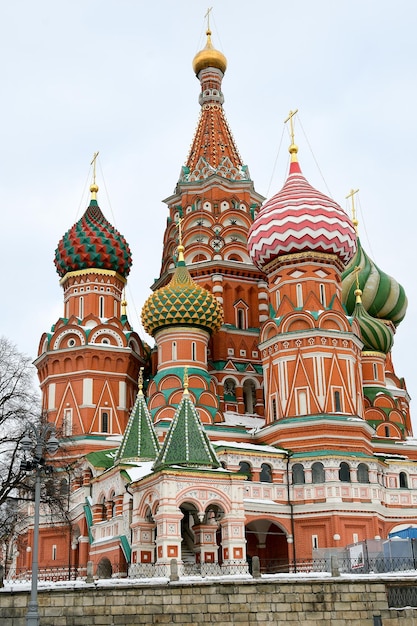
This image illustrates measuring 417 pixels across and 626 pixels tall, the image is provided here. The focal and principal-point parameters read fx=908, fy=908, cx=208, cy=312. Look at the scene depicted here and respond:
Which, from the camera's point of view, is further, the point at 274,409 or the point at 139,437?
the point at 274,409

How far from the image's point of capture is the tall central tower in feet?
128

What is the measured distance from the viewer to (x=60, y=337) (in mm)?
37125

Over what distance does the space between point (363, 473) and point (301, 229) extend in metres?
9.61

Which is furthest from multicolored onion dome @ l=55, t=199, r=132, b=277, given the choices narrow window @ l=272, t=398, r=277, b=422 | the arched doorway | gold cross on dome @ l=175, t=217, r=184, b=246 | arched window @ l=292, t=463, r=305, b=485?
the arched doorway

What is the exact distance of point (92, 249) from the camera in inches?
1513

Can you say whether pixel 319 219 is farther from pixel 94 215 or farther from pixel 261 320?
pixel 94 215

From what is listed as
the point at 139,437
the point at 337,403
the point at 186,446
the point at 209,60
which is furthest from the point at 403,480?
the point at 209,60

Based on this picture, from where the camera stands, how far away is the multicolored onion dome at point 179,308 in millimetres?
35438

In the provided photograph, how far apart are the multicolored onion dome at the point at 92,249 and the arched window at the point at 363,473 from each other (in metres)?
13.6

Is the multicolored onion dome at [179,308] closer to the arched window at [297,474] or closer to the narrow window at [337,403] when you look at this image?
the narrow window at [337,403]

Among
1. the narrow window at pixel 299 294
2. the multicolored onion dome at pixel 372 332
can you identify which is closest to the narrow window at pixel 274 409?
the narrow window at pixel 299 294

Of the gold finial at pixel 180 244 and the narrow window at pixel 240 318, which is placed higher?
the gold finial at pixel 180 244

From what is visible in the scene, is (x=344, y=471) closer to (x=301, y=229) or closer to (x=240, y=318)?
(x=301, y=229)

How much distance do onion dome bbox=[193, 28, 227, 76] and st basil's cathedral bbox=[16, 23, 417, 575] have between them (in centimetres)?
458
